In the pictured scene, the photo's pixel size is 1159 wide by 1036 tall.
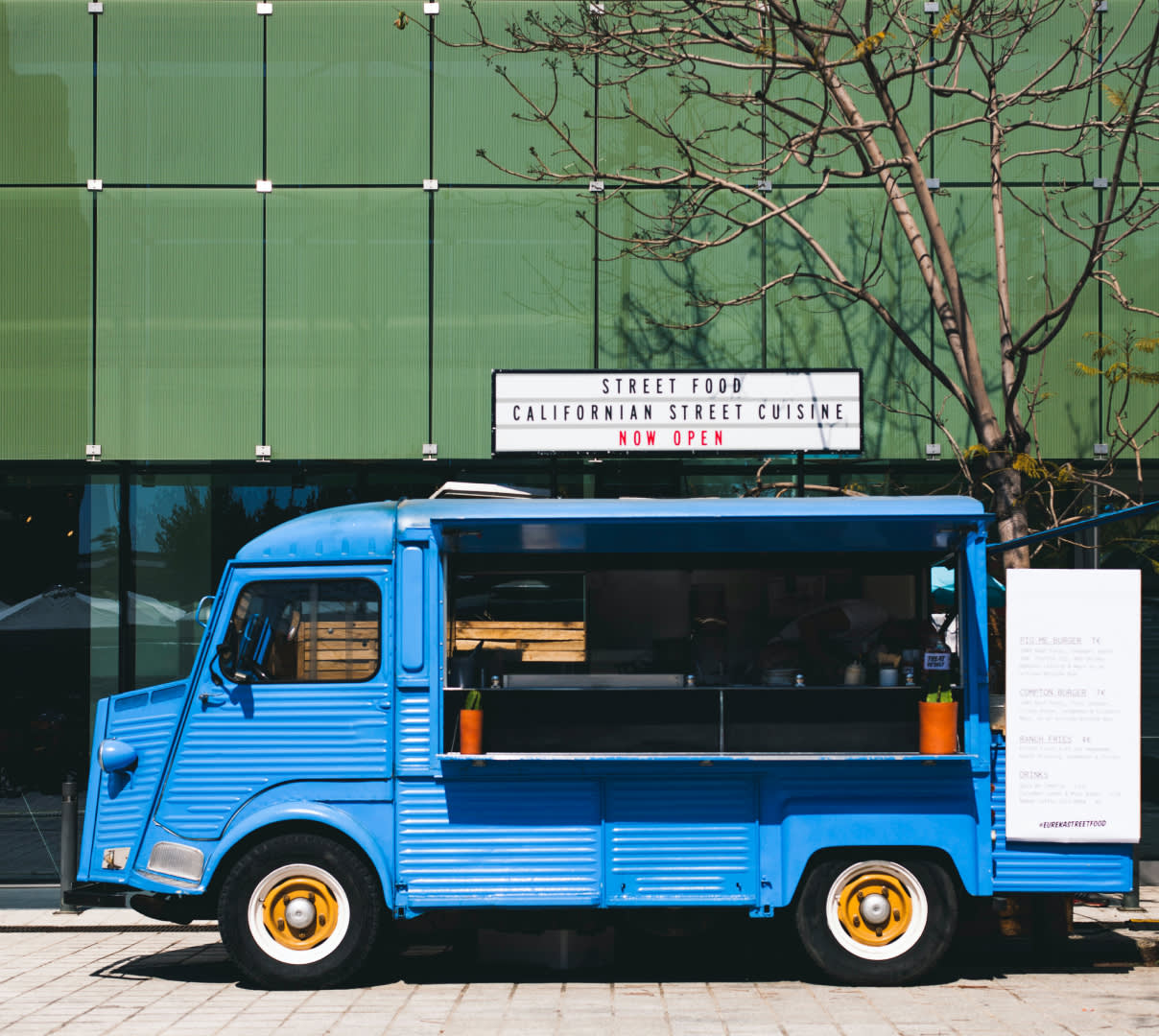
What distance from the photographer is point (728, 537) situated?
8484 mm

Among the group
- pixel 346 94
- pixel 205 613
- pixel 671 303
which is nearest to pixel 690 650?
pixel 205 613

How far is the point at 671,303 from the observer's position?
12523mm

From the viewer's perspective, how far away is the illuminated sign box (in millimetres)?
12172

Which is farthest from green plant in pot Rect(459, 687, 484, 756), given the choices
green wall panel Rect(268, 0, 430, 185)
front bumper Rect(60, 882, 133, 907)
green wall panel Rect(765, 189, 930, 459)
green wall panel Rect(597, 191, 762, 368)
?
green wall panel Rect(268, 0, 430, 185)

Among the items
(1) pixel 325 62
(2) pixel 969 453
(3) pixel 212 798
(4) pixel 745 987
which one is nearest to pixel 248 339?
(1) pixel 325 62

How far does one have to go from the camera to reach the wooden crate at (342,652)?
825 cm

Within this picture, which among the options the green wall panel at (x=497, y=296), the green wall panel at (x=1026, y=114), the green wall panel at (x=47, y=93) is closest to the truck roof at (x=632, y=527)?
the green wall panel at (x=497, y=296)

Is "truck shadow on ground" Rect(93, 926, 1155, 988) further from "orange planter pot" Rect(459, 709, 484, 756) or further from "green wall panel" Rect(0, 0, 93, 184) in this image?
"green wall panel" Rect(0, 0, 93, 184)

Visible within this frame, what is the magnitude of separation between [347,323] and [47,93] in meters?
3.57

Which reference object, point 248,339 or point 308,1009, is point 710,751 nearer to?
point 308,1009

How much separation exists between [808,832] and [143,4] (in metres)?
9.79

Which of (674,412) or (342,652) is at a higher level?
(674,412)

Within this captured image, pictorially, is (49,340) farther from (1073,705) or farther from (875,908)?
(1073,705)

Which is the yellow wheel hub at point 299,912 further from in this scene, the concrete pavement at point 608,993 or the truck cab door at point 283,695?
the truck cab door at point 283,695
